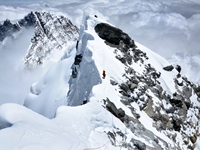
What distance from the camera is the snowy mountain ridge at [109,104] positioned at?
11.0 meters

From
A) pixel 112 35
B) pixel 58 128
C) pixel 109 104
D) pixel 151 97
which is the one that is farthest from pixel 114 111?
pixel 112 35

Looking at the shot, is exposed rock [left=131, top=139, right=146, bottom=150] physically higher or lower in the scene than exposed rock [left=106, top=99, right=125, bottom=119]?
lower

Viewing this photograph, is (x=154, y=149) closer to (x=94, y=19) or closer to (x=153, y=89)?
(x=153, y=89)

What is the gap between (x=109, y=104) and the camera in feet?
60.2

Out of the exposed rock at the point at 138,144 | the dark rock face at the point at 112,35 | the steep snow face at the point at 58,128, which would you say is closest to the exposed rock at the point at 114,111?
the steep snow face at the point at 58,128

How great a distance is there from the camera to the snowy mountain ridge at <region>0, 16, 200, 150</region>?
36.2ft

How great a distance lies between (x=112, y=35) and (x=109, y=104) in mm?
16461

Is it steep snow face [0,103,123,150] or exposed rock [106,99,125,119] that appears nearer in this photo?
steep snow face [0,103,123,150]

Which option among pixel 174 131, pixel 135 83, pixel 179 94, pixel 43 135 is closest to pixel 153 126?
pixel 174 131

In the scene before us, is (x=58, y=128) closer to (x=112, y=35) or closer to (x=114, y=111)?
(x=114, y=111)

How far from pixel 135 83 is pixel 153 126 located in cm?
586

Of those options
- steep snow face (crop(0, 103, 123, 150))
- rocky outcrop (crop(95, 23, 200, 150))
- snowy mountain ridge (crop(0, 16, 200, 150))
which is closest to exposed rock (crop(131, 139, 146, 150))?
snowy mountain ridge (crop(0, 16, 200, 150))

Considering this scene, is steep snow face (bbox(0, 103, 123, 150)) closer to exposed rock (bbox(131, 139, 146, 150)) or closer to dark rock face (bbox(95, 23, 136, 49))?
exposed rock (bbox(131, 139, 146, 150))

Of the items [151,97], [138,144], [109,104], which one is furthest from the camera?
[151,97]
